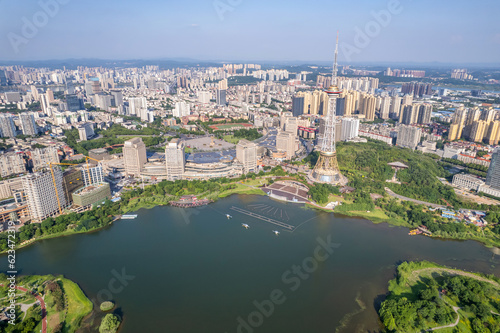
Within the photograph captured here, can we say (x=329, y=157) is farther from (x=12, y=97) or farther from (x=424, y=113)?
(x=12, y=97)

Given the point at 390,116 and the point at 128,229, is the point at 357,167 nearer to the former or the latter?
the point at 128,229

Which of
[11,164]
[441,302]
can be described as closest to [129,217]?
[11,164]

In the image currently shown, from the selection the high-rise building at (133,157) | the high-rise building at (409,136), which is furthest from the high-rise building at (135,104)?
the high-rise building at (409,136)

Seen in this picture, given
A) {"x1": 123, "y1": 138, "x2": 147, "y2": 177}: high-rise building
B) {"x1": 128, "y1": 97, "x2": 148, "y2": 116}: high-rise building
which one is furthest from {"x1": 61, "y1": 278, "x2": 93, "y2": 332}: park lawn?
{"x1": 128, "y1": 97, "x2": 148, "y2": 116}: high-rise building

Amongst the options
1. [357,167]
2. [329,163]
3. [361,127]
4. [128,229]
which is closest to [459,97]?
[361,127]

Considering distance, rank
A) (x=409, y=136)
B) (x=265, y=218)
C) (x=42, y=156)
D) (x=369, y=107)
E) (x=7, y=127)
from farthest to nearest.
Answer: (x=369, y=107) → (x=7, y=127) → (x=409, y=136) → (x=42, y=156) → (x=265, y=218)

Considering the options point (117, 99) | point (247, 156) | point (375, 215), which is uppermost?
point (117, 99)

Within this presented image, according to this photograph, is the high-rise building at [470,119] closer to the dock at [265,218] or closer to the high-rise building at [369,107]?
the high-rise building at [369,107]

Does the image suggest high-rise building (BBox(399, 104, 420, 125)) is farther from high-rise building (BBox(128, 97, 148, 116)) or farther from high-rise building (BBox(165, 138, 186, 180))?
high-rise building (BBox(128, 97, 148, 116))
